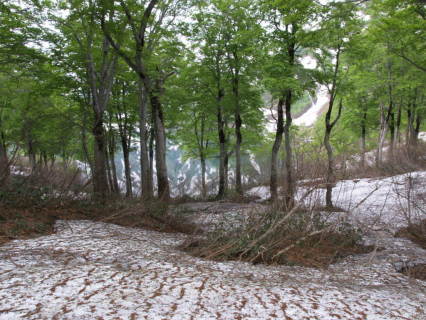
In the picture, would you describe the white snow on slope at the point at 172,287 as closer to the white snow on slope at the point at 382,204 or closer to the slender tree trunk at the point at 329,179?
the white snow on slope at the point at 382,204

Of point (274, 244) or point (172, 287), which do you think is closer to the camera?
point (172, 287)

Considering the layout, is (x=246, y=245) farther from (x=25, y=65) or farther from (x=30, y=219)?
(x=25, y=65)

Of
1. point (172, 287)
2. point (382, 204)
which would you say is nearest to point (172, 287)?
point (172, 287)

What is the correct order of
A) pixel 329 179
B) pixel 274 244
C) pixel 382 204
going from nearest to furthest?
pixel 274 244 → pixel 329 179 → pixel 382 204

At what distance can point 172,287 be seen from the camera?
2471 millimetres

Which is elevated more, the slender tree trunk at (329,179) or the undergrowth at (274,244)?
the slender tree trunk at (329,179)

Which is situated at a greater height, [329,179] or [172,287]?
[329,179]

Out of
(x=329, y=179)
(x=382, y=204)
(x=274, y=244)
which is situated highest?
(x=329, y=179)

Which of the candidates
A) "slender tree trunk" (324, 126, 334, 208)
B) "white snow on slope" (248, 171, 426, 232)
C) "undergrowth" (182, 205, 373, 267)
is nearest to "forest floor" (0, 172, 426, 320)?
"undergrowth" (182, 205, 373, 267)

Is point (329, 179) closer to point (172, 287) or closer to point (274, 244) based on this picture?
point (274, 244)

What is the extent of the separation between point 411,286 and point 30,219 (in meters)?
5.30

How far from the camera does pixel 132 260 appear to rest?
10.8ft

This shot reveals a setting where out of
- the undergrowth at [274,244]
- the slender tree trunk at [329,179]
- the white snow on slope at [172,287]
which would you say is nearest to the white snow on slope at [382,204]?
the slender tree trunk at [329,179]

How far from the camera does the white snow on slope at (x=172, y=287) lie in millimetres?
2041
